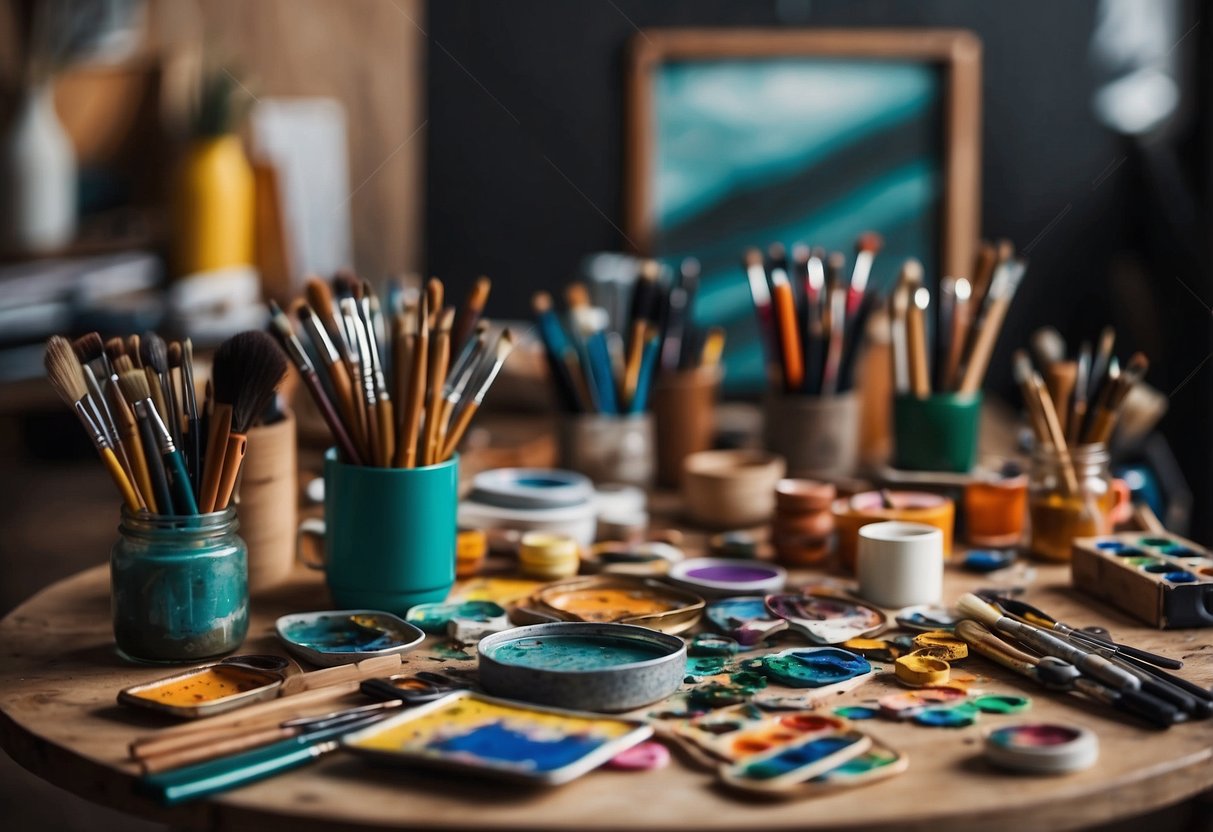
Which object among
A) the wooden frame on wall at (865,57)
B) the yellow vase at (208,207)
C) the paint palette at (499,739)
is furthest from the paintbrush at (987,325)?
the yellow vase at (208,207)

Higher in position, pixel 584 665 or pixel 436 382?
pixel 436 382

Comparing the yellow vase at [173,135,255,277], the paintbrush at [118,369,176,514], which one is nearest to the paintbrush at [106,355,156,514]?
the paintbrush at [118,369,176,514]

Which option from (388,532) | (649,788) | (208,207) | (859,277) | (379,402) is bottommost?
(649,788)

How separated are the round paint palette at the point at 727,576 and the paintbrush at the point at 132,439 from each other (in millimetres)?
432

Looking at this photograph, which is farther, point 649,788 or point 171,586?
point 171,586

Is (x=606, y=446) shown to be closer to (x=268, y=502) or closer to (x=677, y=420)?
(x=677, y=420)

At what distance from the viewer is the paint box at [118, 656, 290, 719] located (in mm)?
866

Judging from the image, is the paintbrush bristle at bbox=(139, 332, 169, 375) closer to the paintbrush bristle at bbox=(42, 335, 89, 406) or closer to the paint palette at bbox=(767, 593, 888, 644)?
the paintbrush bristle at bbox=(42, 335, 89, 406)

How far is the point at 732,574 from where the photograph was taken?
1.20 metres

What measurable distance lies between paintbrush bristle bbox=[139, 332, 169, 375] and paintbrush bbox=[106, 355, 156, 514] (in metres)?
0.02

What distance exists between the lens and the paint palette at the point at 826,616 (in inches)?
40.6

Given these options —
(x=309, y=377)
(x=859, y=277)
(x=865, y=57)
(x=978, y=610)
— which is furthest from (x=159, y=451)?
(x=865, y=57)

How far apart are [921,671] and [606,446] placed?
0.63m

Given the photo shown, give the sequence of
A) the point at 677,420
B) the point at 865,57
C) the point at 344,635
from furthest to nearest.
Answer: the point at 865,57 < the point at 677,420 < the point at 344,635
